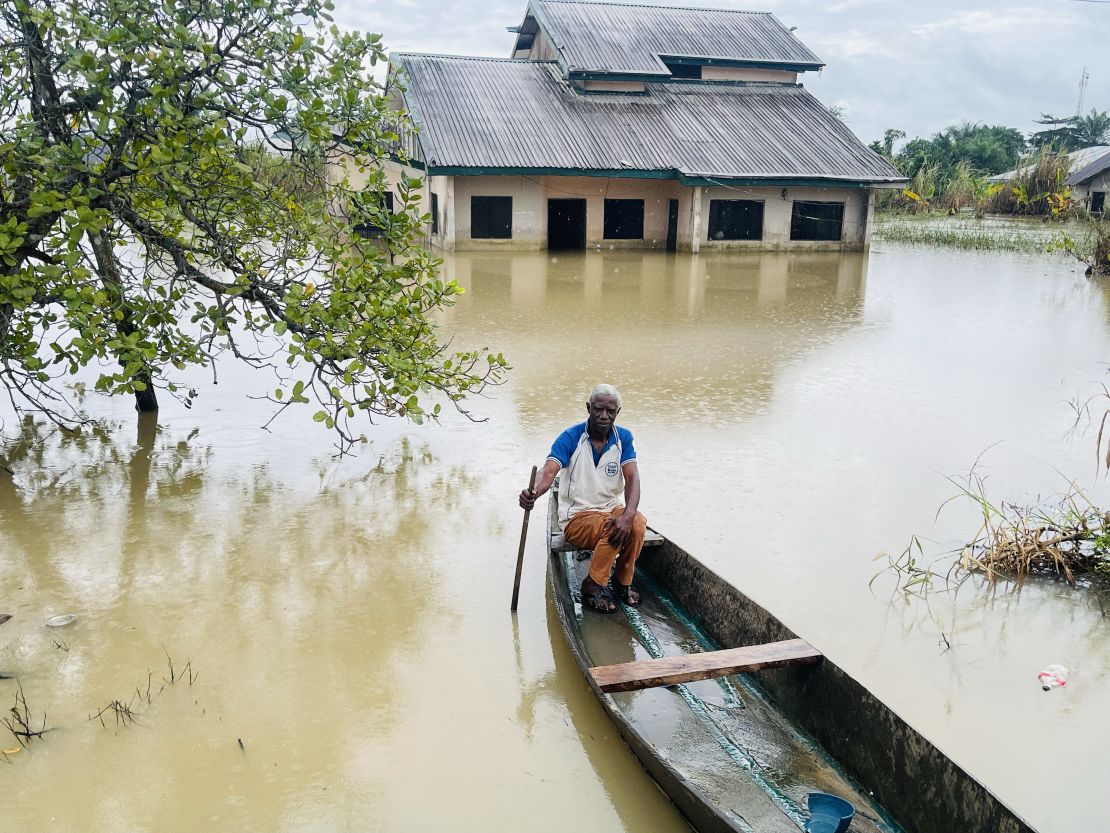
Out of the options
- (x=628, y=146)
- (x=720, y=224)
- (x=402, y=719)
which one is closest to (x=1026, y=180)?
(x=720, y=224)

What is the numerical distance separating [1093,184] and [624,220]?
1823 cm

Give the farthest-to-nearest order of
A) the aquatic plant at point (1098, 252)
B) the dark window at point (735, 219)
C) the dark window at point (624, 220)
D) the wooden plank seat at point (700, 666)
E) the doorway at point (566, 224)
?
the dark window at point (624, 220) → the doorway at point (566, 224) → the dark window at point (735, 219) → the aquatic plant at point (1098, 252) → the wooden plank seat at point (700, 666)

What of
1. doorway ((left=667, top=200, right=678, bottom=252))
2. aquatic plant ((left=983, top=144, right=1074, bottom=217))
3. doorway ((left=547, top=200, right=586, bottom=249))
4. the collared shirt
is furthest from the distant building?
the collared shirt

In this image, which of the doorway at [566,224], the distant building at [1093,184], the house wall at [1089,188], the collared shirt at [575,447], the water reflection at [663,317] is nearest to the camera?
the collared shirt at [575,447]

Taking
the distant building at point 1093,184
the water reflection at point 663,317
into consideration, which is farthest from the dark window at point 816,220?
the distant building at point 1093,184

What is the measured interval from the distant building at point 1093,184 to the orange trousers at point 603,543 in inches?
1166

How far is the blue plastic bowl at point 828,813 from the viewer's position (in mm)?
3342

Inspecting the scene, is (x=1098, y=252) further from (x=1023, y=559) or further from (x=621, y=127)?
(x=1023, y=559)

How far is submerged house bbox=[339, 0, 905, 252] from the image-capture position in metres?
20.7

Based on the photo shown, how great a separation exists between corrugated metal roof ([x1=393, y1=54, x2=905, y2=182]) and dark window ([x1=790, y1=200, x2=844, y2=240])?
4.23 feet

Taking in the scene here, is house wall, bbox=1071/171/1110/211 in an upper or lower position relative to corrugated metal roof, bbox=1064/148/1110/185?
lower

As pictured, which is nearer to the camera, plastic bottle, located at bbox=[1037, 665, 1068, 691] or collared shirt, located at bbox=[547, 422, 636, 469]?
plastic bottle, located at bbox=[1037, 665, 1068, 691]

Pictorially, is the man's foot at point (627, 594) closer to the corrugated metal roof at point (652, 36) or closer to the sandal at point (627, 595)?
the sandal at point (627, 595)

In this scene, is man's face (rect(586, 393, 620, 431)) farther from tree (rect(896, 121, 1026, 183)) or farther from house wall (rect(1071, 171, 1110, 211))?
tree (rect(896, 121, 1026, 183))
